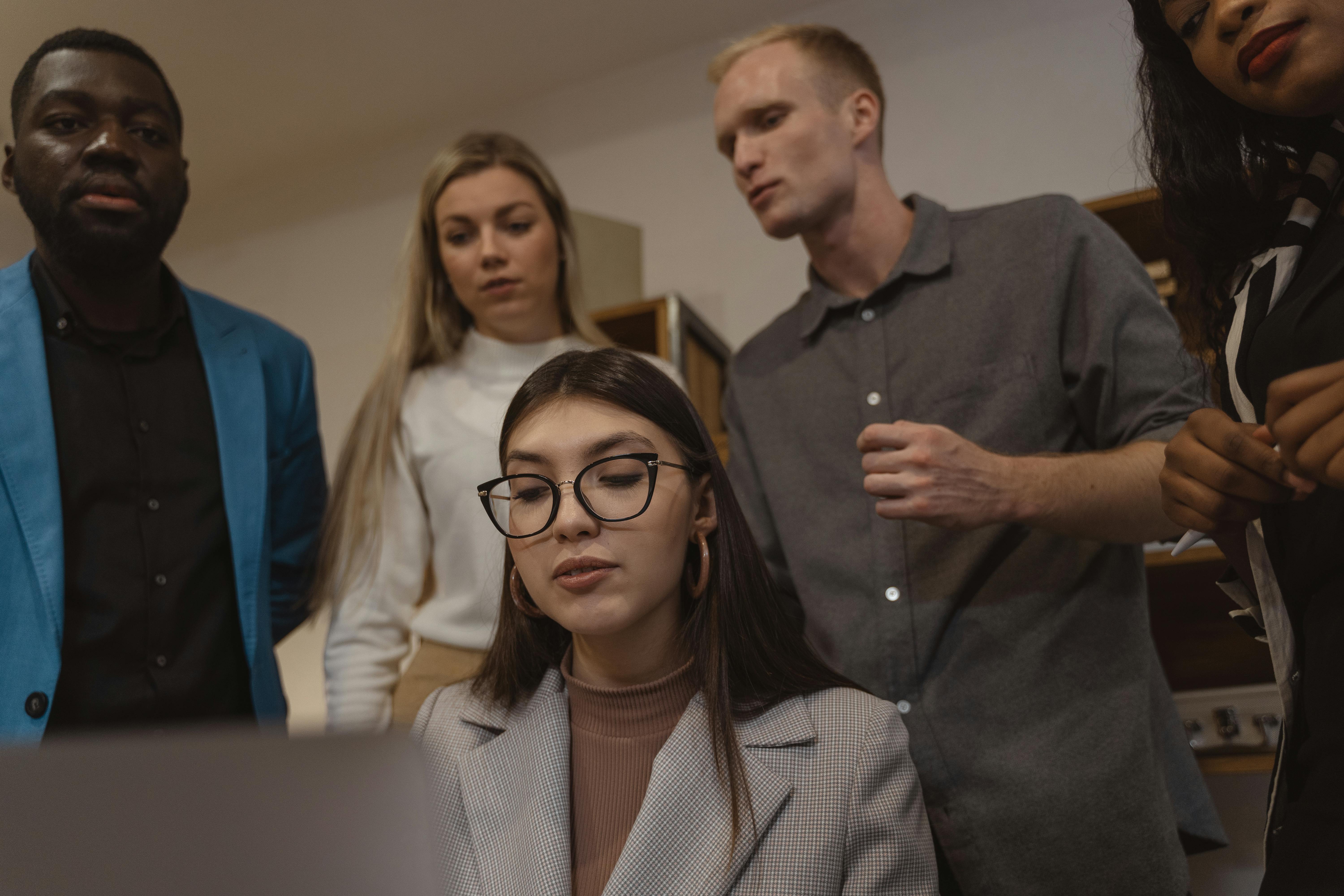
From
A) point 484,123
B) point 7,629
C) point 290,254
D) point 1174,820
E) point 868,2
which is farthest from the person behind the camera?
point 868,2

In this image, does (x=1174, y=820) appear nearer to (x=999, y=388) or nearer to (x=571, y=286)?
(x=999, y=388)

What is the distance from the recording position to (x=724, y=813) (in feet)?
3.38

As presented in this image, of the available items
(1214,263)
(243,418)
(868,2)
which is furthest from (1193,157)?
(868,2)

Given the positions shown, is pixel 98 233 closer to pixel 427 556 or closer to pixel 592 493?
pixel 592 493

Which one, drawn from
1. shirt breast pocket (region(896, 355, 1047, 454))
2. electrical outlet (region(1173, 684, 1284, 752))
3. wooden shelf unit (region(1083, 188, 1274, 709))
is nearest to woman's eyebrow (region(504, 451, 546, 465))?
Result: shirt breast pocket (region(896, 355, 1047, 454))

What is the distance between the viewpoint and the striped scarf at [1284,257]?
0.78 meters

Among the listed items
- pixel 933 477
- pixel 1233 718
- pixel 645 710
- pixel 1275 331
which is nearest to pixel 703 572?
pixel 645 710

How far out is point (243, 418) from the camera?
3.90ft

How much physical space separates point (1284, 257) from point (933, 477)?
1.23 ft

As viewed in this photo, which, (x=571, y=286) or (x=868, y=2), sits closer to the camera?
(x=571, y=286)

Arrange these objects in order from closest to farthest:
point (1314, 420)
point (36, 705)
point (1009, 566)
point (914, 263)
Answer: point (1314, 420) → point (36, 705) → point (1009, 566) → point (914, 263)

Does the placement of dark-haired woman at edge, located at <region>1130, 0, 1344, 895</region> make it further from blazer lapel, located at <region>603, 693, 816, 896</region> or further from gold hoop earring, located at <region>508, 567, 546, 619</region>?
gold hoop earring, located at <region>508, 567, 546, 619</region>

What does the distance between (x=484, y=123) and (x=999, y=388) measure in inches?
33.9

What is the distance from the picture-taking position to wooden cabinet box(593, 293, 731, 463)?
2135 mm
